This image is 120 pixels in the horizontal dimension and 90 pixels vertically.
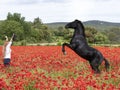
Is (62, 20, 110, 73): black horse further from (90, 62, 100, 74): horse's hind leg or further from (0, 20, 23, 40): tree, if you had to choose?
(0, 20, 23, 40): tree

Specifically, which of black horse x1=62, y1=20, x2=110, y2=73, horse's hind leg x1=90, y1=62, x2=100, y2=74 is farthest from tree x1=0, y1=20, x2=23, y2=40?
horse's hind leg x1=90, y1=62, x2=100, y2=74

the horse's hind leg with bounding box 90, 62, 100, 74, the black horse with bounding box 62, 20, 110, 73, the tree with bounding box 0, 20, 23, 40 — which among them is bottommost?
the tree with bounding box 0, 20, 23, 40

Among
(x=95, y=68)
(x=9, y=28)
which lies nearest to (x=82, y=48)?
(x=95, y=68)

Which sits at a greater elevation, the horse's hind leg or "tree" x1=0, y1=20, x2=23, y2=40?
the horse's hind leg

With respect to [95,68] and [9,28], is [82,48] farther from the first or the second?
[9,28]

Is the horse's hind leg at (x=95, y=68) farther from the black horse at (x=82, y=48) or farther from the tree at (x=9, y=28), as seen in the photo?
the tree at (x=9, y=28)

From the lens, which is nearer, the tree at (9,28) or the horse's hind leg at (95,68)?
the horse's hind leg at (95,68)

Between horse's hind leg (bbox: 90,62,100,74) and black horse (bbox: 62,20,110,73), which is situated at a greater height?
black horse (bbox: 62,20,110,73)

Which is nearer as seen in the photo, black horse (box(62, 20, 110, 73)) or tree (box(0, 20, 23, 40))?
black horse (box(62, 20, 110, 73))

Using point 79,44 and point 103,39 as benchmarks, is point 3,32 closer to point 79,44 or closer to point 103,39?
point 103,39

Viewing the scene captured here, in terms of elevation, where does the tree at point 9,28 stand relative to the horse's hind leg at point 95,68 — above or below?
below

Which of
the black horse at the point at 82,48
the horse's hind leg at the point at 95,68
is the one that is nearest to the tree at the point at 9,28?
the black horse at the point at 82,48

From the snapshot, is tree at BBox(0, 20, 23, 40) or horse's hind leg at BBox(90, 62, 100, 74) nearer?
horse's hind leg at BBox(90, 62, 100, 74)

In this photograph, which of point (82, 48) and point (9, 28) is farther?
point (9, 28)
